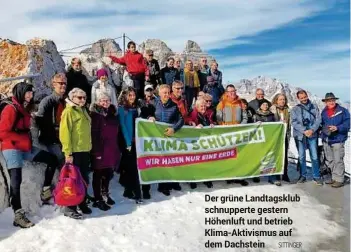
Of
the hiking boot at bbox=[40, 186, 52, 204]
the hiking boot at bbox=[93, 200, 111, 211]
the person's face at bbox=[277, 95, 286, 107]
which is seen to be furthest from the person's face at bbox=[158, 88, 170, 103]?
the person's face at bbox=[277, 95, 286, 107]

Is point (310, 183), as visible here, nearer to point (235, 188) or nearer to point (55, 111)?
point (235, 188)

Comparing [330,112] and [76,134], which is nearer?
[76,134]

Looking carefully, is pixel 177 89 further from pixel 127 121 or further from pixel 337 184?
pixel 337 184

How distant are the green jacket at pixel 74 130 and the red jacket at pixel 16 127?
21.7 inches

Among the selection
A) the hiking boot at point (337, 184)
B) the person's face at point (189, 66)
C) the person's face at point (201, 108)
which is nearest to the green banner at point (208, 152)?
the person's face at point (201, 108)

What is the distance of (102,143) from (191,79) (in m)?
5.48

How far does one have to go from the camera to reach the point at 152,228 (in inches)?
244

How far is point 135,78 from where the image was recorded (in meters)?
11.0

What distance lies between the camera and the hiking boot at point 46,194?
6.88m

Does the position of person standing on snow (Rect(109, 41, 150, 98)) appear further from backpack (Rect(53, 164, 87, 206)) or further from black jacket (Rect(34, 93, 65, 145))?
backpack (Rect(53, 164, 87, 206))

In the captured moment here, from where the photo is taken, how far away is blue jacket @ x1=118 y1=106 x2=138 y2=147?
735cm

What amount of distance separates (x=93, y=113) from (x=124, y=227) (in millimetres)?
1992

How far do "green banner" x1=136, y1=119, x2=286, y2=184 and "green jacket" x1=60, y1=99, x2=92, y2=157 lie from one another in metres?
1.37

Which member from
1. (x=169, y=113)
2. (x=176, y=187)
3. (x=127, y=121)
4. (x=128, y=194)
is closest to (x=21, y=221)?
(x=128, y=194)
